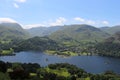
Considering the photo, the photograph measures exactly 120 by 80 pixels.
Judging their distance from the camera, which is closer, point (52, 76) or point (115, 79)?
point (52, 76)

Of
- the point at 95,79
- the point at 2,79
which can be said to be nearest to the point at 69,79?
the point at 95,79

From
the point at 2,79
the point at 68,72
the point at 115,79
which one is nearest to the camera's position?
the point at 2,79

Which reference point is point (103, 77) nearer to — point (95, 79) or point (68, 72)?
point (95, 79)

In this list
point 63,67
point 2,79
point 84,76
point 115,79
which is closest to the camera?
point 2,79

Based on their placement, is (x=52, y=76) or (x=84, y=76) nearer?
(x=52, y=76)

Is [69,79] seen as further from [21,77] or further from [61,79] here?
[21,77]

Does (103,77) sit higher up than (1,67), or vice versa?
(1,67)

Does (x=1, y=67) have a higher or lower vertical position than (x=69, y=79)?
higher

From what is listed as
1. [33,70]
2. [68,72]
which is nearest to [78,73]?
[68,72]

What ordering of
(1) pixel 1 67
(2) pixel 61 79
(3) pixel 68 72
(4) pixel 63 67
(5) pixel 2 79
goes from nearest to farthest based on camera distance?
(5) pixel 2 79
(1) pixel 1 67
(2) pixel 61 79
(3) pixel 68 72
(4) pixel 63 67
